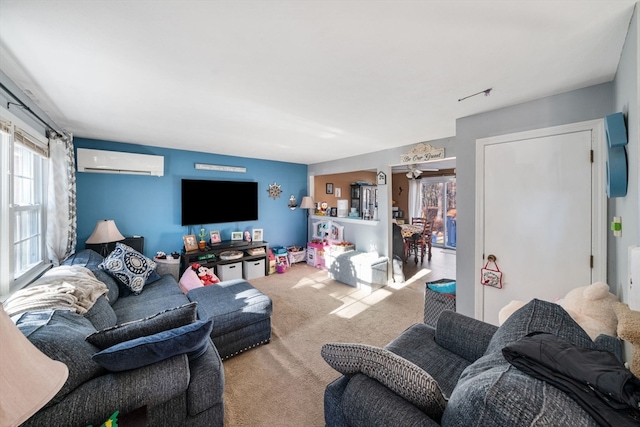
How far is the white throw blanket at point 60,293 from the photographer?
58.8 inches

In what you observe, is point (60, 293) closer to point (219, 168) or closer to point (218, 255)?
point (218, 255)

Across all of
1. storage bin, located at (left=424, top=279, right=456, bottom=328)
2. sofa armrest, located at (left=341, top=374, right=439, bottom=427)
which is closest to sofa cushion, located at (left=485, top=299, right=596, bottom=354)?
sofa armrest, located at (left=341, top=374, right=439, bottom=427)

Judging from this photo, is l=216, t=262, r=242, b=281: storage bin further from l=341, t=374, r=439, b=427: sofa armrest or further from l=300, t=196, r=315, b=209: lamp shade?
l=341, t=374, r=439, b=427: sofa armrest

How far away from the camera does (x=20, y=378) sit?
58cm

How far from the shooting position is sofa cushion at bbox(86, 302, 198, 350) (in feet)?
4.21

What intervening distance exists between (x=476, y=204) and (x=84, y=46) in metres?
3.16

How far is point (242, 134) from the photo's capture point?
10.3 feet

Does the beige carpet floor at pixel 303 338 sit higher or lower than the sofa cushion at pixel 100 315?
lower

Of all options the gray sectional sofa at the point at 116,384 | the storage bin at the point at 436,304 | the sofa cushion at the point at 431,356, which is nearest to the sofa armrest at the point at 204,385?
the gray sectional sofa at the point at 116,384

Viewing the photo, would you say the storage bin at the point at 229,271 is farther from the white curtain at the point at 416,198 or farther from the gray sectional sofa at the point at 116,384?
the white curtain at the point at 416,198

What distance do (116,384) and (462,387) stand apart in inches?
57.8

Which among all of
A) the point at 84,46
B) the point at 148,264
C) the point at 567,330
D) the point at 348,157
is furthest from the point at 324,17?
the point at 348,157

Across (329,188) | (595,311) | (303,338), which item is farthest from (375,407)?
(329,188)

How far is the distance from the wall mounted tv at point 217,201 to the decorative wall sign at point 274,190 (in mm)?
365
